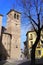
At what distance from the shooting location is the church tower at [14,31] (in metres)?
77.3

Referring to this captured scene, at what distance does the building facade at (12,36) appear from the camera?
75500 mm

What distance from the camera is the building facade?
248 feet

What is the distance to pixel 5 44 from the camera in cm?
7506

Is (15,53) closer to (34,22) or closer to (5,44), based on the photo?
(5,44)

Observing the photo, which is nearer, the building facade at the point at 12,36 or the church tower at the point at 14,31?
the building facade at the point at 12,36

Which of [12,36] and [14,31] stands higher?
[14,31]

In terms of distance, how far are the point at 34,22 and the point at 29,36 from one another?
55.8 meters

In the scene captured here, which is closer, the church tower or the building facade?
the building facade

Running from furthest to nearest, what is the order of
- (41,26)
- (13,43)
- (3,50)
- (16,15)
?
(16,15) < (13,43) < (3,50) < (41,26)

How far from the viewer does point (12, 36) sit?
79000 millimetres

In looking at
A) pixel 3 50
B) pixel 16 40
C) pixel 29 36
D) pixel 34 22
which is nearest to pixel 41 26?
pixel 34 22

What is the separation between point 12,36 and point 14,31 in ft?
6.83

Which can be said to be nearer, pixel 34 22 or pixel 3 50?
pixel 34 22

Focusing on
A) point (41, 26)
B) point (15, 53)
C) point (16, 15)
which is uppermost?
point (16, 15)
